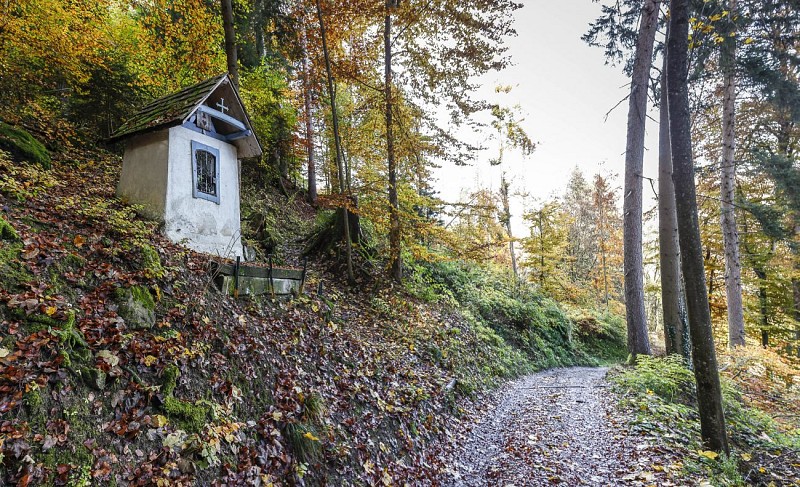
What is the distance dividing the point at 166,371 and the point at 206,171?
219 inches

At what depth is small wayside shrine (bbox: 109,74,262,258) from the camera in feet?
23.8

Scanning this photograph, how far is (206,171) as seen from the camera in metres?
8.22

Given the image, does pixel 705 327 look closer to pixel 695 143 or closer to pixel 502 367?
pixel 502 367

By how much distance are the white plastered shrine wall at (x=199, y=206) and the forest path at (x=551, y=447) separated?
6.52 meters

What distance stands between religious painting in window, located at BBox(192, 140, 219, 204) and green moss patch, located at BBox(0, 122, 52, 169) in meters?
2.93

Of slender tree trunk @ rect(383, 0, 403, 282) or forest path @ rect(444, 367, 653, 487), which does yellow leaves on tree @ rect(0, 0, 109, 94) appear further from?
forest path @ rect(444, 367, 653, 487)

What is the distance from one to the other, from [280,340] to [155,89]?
10.8 metres

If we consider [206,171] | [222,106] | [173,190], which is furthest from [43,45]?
[173,190]

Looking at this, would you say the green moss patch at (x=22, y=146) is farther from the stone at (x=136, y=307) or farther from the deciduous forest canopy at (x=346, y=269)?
the stone at (x=136, y=307)

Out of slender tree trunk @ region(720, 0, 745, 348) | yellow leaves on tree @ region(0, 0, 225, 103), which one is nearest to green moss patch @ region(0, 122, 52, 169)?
yellow leaves on tree @ region(0, 0, 225, 103)

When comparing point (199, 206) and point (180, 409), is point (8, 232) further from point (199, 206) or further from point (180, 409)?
point (199, 206)

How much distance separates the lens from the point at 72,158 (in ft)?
29.2

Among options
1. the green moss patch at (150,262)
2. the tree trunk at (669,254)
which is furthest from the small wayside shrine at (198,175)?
the tree trunk at (669,254)

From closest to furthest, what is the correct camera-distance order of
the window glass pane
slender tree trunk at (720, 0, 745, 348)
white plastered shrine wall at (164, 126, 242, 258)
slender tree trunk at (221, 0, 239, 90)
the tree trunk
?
white plastered shrine wall at (164, 126, 242, 258) < the window glass pane < the tree trunk < slender tree trunk at (221, 0, 239, 90) < slender tree trunk at (720, 0, 745, 348)
